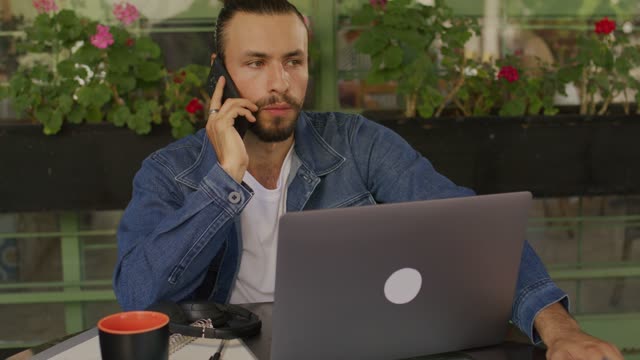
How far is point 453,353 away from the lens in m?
1.23

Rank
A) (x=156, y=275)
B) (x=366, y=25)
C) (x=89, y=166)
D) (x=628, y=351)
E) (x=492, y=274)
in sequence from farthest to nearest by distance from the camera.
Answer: (x=628, y=351) < (x=366, y=25) < (x=89, y=166) < (x=156, y=275) < (x=492, y=274)

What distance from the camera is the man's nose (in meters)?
1.80

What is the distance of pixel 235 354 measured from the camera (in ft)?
4.10

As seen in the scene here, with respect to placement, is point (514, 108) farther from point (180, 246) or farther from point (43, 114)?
point (180, 246)

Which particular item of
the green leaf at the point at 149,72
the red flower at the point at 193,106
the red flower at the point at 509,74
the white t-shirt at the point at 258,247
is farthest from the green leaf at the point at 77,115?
the red flower at the point at 509,74

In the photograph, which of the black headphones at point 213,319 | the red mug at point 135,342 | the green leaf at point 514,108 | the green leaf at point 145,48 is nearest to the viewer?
the red mug at point 135,342

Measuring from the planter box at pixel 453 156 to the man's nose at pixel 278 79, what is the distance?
1.28m

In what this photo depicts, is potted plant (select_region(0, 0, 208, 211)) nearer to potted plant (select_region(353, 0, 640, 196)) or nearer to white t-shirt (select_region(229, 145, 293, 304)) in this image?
potted plant (select_region(353, 0, 640, 196))

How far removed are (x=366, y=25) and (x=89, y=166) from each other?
1170 millimetres

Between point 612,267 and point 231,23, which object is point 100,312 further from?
point 612,267

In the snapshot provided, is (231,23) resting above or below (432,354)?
above

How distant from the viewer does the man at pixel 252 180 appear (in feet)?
4.99

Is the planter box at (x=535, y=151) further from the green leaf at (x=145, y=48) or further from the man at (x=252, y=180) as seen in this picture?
the man at (x=252, y=180)

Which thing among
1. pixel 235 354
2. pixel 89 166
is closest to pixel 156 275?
pixel 235 354
